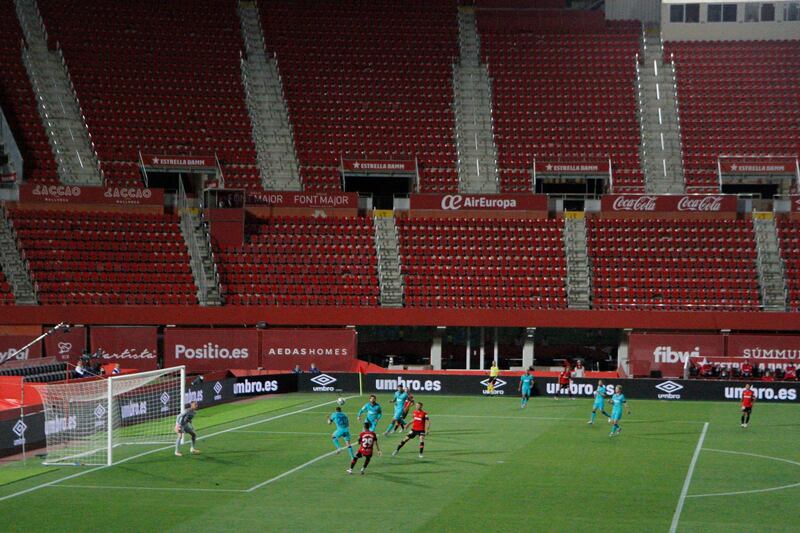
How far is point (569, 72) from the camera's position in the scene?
66.3 m

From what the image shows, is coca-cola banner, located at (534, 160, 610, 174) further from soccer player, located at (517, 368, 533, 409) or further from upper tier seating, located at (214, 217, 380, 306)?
soccer player, located at (517, 368, 533, 409)

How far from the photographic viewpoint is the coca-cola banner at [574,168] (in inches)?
2378

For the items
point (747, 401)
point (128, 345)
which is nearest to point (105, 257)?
point (128, 345)

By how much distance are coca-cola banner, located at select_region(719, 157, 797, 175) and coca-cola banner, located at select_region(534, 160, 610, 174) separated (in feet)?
21.9

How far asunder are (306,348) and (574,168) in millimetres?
19050

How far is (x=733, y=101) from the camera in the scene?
64688 mm

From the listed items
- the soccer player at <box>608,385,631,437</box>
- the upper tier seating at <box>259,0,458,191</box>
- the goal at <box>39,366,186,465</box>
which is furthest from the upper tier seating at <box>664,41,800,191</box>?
the goal at <box>39,366,186,465</box>

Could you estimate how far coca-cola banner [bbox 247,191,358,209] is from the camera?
57.0 meters

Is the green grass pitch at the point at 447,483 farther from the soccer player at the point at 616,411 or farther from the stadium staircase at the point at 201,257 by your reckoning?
the stadium staircase at the point at 201,257

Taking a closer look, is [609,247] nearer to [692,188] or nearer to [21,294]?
[692,188]

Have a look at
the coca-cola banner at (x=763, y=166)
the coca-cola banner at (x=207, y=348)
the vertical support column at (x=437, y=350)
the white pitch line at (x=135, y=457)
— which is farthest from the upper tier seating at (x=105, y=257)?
the coca-cola banner at (x=763, y=166)

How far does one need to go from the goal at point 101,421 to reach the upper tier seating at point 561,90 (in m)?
29.6

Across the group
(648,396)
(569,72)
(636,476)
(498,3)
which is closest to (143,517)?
(636,476)

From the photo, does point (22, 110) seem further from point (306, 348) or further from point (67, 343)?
point (306, 348)
